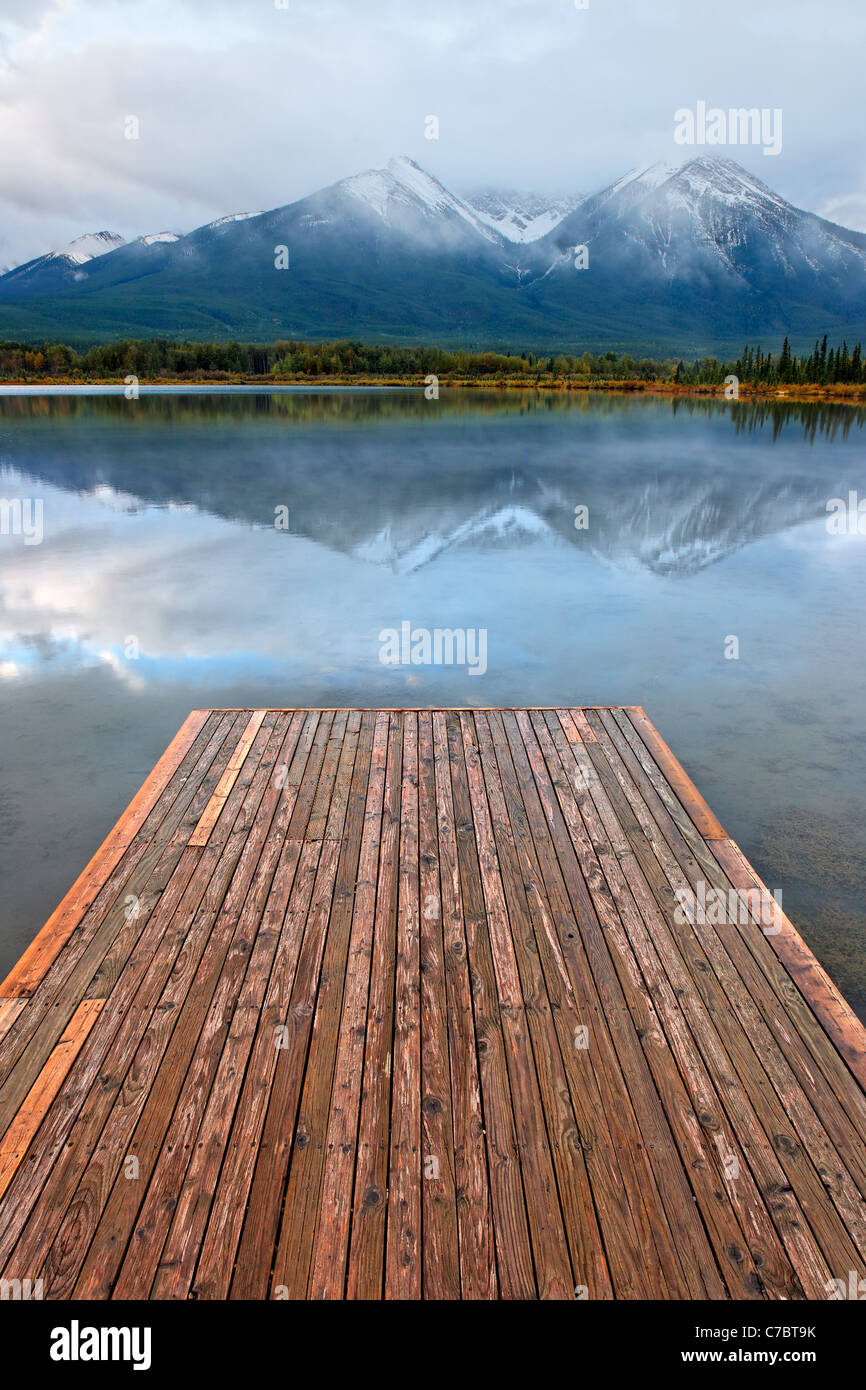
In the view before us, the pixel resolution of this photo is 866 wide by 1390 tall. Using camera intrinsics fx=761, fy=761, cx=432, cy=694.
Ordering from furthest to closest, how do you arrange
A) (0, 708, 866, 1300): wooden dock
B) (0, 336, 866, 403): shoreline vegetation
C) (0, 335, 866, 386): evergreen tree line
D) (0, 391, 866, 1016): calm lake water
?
(0, 335, 866, 386): evergreen tree line → (0, 336, 866, 403): shoreline vegetation → (0, 391, 866, 1016): calm lake water → (0, 708, 866, 1300): wooden dock

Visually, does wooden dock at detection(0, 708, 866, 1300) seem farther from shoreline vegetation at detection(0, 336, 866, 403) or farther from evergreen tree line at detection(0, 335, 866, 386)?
evergreen tree line at detection(0, 335, 866, 386)

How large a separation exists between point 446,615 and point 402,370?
94.2 metres

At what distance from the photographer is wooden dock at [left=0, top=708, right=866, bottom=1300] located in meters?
2.62

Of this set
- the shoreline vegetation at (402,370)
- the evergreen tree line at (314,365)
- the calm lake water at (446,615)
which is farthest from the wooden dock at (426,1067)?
the evergreen tree line at (314,365)

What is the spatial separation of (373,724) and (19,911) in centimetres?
313

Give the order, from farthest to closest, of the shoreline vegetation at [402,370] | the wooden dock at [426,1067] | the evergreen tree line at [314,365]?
the evergreen tree line at [314,365] → the shoreline vegetation at [402,370] → the wooden dock at [426,1067]

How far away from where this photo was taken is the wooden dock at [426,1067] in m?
2.62

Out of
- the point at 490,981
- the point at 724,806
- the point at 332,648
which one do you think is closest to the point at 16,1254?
the point at 490,981

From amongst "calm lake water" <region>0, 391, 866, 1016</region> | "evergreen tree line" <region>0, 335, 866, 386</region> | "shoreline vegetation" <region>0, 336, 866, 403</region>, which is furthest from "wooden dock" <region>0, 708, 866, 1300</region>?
"evergreen tree line" <region>0, 335, 866, 386</region>

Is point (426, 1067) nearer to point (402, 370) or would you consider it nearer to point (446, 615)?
point (446, 615)

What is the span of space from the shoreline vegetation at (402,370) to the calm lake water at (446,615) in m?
59.5

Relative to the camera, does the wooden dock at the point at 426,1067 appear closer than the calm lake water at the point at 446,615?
Yes

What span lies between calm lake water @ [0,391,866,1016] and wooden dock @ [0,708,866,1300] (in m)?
1.01

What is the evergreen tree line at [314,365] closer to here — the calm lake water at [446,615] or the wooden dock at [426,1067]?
the calm lake water at [446,615]
